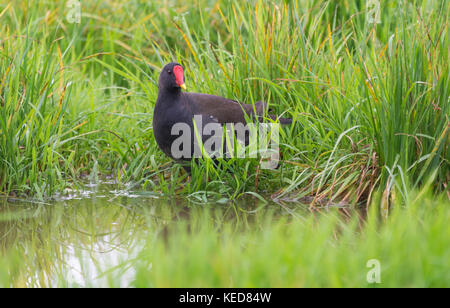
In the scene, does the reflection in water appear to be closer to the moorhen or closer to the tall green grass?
the tall green grass

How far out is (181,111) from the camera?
4.56 meters

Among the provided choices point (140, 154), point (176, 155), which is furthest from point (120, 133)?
point (176, 155)

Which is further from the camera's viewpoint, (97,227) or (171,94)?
(171,94)

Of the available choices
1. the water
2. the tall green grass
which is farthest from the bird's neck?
the water

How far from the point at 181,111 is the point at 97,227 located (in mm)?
1025

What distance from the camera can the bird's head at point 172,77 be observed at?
4.57 m

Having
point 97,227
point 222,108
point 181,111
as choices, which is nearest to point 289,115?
point 222,108

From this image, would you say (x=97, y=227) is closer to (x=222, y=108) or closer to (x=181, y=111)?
(x=181, y=111)

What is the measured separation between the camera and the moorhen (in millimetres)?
4527

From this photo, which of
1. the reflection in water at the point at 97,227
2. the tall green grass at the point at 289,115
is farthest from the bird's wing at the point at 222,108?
the reflection in water at the point at 97,227

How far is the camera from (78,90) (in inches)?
227

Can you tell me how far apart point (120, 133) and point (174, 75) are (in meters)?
0.99
